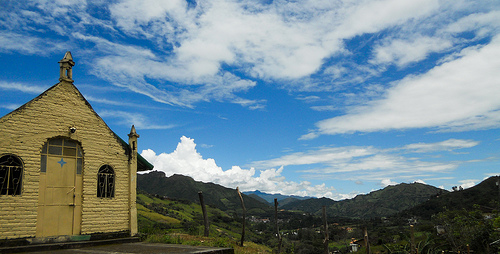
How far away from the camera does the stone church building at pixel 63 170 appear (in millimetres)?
11477

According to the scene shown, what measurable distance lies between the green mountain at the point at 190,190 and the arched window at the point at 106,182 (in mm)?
113932

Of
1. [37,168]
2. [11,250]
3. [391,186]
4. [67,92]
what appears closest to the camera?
[11,250]

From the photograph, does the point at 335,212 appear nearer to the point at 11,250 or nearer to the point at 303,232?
the point at 303,232

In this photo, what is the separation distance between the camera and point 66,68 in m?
13.8

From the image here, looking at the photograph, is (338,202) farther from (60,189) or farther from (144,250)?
(144,250)

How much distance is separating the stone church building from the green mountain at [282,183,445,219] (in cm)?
12974

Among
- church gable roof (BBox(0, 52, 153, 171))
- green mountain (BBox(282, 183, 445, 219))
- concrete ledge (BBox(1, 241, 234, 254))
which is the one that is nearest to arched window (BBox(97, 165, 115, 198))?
church gable roof (BBox(0, 52, 153, 171))

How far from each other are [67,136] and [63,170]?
1.35 metres

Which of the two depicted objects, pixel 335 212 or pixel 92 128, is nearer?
pixel 92 128

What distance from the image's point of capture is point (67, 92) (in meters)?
13.5

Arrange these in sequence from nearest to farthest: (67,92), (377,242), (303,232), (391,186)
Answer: (67,92) → (377,242) → (303,232) → (391,186)

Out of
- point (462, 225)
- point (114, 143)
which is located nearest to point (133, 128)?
point (114, 143)

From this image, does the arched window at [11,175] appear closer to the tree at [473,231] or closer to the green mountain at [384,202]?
the tree at [473,231]

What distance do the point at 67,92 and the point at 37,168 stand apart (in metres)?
→ 3.31
